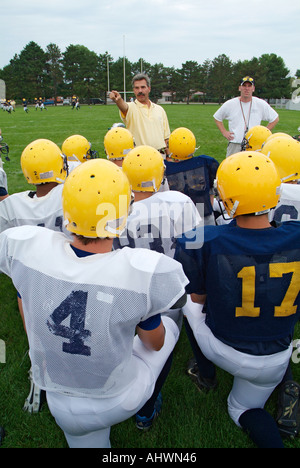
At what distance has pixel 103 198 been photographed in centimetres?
174

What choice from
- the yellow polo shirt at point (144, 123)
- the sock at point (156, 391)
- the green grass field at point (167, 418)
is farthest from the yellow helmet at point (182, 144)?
the sock at point (156, 391)

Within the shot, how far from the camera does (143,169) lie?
3025 millimetres

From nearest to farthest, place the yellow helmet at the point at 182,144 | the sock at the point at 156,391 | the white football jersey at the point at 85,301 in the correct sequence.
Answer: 1. the white football jersey at the point at 85,301
2. the sock at the point at 156,391
3. the yellow helmet at the point at 182,144

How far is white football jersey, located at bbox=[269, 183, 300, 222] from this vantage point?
308cm

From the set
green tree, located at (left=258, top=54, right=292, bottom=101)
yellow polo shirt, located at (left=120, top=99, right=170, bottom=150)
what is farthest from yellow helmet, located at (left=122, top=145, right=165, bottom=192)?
A: green tree, located at (left=258, top=54, right=292, bottom=101)

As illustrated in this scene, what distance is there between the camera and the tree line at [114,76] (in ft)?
234

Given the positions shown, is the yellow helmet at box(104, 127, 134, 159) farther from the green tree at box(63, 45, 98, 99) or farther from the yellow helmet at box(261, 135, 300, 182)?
the green tree at box(63, 45, 98, 99)

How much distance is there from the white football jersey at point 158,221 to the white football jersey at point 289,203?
849 millimetres

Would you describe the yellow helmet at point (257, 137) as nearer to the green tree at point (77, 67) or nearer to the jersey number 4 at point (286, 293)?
the jersey number 4 at point (286, 293)

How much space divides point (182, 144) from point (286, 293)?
2.83 meters

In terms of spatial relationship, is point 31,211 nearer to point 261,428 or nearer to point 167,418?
point 167,418

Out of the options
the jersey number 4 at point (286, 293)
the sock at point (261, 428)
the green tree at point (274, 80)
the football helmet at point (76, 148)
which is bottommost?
the sock at point (261, 428)

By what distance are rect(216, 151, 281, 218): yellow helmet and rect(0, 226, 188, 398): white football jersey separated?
2.28 ft
